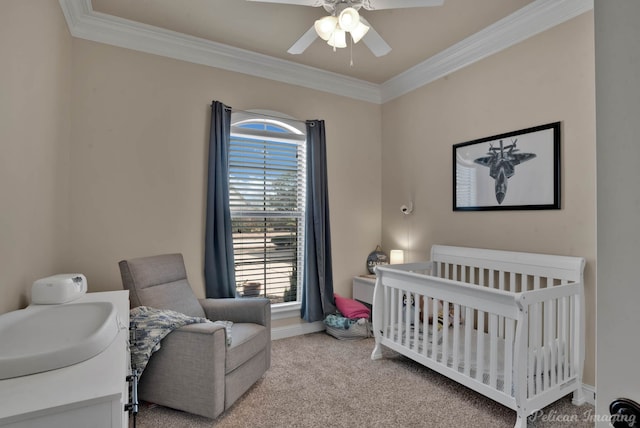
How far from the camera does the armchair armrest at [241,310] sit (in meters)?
2.45

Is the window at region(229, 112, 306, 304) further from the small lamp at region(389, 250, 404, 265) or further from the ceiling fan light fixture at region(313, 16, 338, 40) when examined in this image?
the ceiling fan light fixture at region(313, 16, 338, 40)

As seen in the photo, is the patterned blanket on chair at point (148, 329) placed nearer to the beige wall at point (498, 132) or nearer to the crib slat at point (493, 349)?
the crib slat at point (493, 349)

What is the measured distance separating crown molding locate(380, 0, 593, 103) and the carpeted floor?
2.53m

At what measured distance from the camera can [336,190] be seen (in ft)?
11.9

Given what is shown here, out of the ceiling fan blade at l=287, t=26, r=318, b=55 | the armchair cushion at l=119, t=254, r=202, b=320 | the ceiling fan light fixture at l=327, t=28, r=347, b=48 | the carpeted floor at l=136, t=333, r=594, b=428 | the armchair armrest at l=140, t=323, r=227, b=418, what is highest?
the ceiling fan blade at l=287, t=26, r=318, b=55

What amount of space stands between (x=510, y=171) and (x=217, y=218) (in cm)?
240

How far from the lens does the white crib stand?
1820 millimetres

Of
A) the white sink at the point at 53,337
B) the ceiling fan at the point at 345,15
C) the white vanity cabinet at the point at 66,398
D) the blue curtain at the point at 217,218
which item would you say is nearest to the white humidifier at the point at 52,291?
the white sink at the point at 53,337

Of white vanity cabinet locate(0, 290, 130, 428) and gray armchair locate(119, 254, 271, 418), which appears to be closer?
white vanity cabinet locate(0, 290, 130, 428)

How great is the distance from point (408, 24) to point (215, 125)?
1.76 meters

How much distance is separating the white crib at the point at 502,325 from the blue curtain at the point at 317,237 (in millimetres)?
736

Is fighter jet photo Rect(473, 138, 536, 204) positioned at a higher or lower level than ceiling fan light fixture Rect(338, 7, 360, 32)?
lower

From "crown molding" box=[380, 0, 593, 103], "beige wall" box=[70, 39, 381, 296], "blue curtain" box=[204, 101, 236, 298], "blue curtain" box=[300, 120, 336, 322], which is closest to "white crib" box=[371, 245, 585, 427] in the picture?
"blue curtain" box=[300, 120, 336, 322]

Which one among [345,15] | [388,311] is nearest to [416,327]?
[388,311]
